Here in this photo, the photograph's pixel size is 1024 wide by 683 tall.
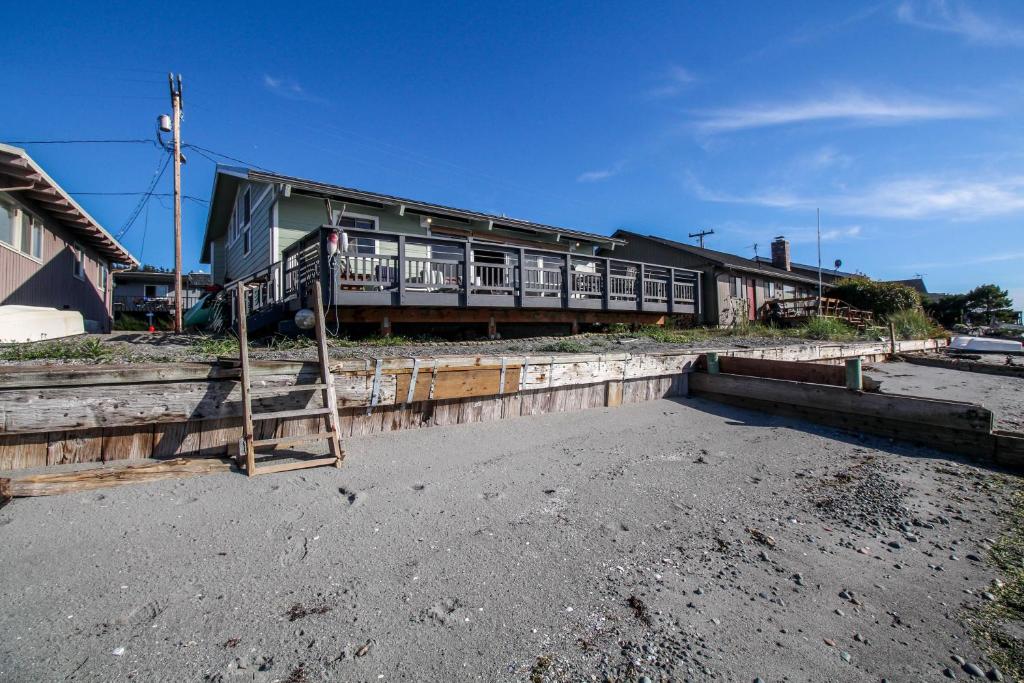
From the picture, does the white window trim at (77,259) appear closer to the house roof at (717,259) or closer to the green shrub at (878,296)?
the house roof at (717,259)

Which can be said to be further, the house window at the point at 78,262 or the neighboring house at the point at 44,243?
the house window at the point at 78,262

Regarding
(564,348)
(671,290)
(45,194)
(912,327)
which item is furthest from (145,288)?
(912,327)

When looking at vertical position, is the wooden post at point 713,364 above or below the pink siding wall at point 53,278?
below

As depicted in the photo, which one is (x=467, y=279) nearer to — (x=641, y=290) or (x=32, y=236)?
(x=641, y=290)

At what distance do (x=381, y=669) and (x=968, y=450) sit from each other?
562cm

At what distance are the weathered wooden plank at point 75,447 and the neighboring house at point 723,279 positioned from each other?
17710 millimetres

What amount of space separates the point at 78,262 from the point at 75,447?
14572mm

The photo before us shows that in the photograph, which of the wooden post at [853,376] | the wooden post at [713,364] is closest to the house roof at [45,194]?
the wooden post at [713,364]

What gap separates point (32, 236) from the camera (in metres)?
10.3

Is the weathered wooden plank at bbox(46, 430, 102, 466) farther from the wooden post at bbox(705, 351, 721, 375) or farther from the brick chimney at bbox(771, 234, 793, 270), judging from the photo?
the brick chimney at bbox(771, 234, 793, 270)

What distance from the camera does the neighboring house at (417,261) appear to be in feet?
28.3

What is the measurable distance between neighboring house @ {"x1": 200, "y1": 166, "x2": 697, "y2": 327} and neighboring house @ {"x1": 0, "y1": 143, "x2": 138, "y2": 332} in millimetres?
3792

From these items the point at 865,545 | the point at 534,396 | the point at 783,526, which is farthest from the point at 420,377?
the point at 865,545

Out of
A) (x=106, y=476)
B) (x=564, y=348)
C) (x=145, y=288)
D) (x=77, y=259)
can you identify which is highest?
(x=145, y=288)
